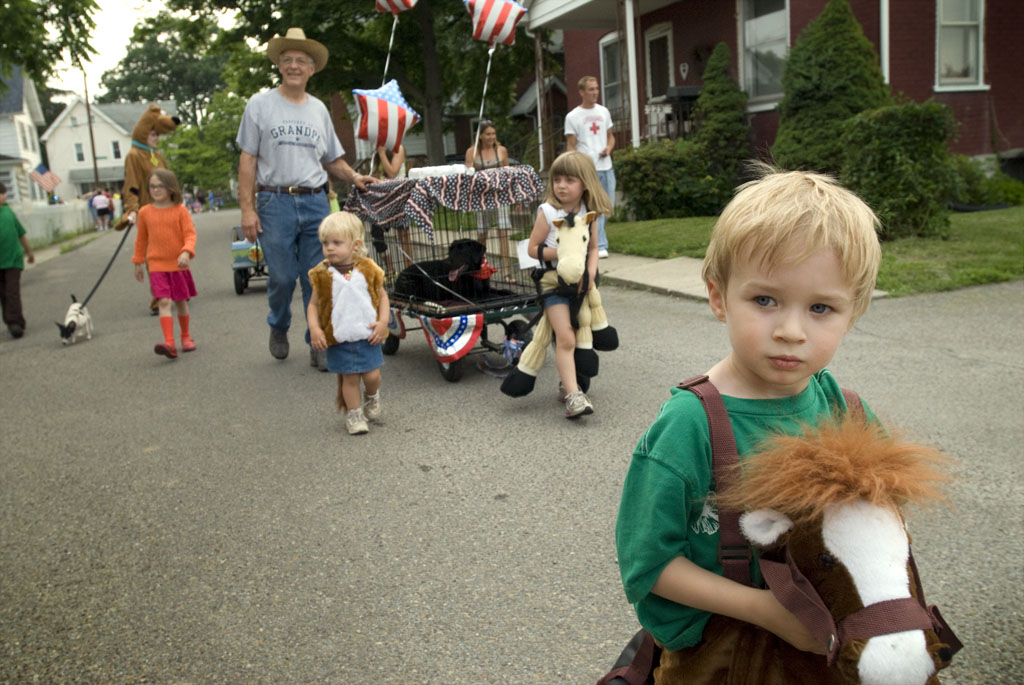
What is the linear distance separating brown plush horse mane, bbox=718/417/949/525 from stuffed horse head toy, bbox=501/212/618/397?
4028mm

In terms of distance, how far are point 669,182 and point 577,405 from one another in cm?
1071

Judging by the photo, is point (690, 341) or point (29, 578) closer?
point (29, 578)

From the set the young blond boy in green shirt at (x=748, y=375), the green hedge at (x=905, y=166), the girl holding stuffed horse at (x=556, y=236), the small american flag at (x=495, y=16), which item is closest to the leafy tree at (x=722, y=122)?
the green hedge at (x=905, y=166)

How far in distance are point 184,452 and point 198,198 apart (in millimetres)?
86056

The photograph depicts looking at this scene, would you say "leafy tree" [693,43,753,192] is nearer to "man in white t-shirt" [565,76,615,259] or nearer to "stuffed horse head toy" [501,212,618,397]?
"man in white t-shirt" [565,76,615,259]

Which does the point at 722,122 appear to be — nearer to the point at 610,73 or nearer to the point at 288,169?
the point at 610,73

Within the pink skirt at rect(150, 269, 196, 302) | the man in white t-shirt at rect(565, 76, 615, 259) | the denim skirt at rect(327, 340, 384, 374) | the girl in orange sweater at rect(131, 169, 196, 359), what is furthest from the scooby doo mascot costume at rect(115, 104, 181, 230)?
the man in white t-shirt at rect(565, 76, 615, 259)

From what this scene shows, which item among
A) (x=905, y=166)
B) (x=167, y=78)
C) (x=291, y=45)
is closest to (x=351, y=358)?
(x=291, y=45)

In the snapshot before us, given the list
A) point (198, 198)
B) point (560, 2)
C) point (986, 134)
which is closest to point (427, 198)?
point (986, 134)

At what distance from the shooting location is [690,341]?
24.3 ft

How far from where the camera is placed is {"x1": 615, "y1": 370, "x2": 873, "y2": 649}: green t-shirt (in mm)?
1568

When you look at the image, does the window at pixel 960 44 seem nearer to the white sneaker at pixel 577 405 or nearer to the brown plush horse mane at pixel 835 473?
the white sneaker at pixel 577 405

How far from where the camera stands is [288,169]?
7.25 meters

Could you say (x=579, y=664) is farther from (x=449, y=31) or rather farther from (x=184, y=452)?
(x=449, y=31)
